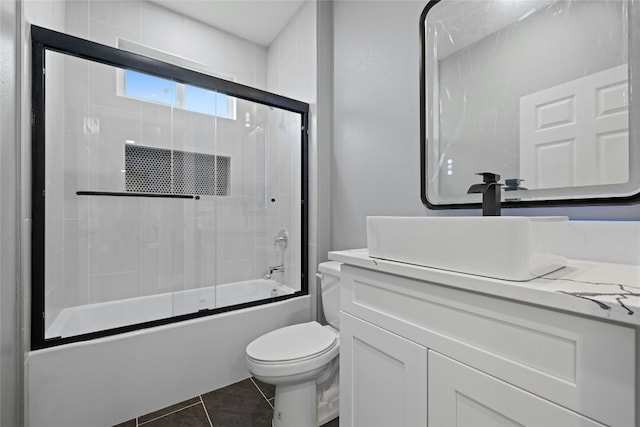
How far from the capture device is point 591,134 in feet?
2.60

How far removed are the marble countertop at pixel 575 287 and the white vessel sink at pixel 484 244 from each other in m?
0.03

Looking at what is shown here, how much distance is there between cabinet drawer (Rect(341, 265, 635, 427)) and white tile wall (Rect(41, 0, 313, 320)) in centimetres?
151

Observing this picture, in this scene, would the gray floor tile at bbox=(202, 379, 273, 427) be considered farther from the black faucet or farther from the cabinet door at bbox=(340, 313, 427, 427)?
the black faucet

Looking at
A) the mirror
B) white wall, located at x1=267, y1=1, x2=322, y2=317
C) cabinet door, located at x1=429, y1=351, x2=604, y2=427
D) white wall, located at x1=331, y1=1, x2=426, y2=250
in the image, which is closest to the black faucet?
the mirror

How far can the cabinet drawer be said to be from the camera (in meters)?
0.43

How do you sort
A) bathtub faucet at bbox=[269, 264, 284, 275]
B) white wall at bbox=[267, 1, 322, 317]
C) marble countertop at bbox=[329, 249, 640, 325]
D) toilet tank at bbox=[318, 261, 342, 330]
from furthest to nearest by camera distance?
1. bathtub faucet at bbox=[269, 264, 284, 275]
2. white wall at bbox=[267, 1, 322, 317]
3. toilet tank at bbox=[318, 261, 342, 330]
4. marble countertop at bbox=[329, 249, 640, 325]

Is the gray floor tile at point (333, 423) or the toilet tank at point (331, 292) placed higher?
the toilet tank at point (331, 292)

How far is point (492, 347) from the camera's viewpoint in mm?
575

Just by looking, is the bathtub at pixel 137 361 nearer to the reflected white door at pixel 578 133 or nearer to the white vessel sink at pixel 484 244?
the white vessel sink at pixel 484 244

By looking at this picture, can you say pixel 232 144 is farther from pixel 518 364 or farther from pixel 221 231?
pixel 518 364

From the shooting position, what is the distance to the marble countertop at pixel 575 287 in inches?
16.7

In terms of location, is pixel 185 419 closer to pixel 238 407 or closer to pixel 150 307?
pixel 238 407

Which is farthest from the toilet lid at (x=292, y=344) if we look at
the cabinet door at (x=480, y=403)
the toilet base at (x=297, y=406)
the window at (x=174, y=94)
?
the window at (x=174, y=94)

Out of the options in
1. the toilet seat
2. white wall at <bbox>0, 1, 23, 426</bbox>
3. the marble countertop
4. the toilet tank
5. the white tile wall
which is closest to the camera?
the marble countertop
